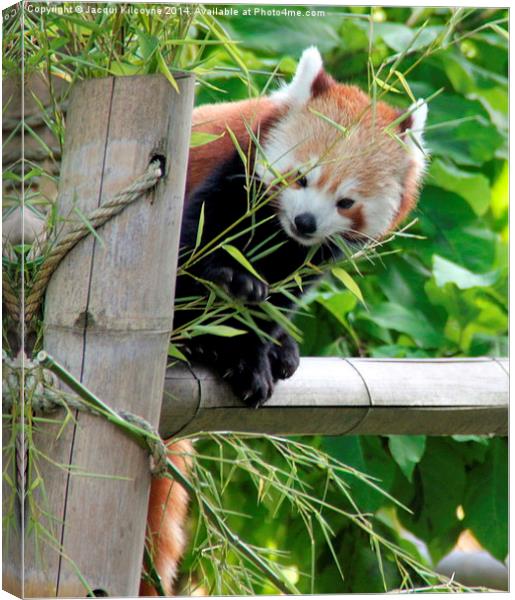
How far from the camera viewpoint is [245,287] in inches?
60.6

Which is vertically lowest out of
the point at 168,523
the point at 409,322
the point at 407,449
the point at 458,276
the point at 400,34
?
the point at 168,523

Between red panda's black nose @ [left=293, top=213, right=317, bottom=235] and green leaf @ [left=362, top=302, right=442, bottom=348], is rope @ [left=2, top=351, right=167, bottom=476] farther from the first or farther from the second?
green leaf @ [left=362, top=302, right=442, bottom=348]

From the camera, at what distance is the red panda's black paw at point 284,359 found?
175cm

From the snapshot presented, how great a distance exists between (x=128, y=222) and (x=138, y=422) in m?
0.26

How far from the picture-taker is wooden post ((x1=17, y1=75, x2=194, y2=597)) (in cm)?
120

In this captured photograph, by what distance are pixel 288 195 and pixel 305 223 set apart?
2.4 inches

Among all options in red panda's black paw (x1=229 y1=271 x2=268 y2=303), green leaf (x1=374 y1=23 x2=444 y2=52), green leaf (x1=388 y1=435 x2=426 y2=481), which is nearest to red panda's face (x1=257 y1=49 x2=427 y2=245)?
green leaf (x1=374 y1=23 x2=444 y2=52)

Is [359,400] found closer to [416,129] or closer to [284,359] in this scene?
[284,359]

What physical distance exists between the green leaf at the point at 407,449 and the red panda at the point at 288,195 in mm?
327

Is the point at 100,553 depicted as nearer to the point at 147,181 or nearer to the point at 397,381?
the point at 147,181

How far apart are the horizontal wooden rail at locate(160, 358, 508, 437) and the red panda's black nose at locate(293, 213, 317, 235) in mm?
253

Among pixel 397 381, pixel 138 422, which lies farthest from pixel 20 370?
pixel 397 381

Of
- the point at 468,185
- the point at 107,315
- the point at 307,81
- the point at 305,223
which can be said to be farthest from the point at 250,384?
the point at 468,185

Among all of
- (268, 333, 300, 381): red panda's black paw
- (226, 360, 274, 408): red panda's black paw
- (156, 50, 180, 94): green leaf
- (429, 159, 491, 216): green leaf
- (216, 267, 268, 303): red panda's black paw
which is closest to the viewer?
(156, 50, 180, 94): green leaf
